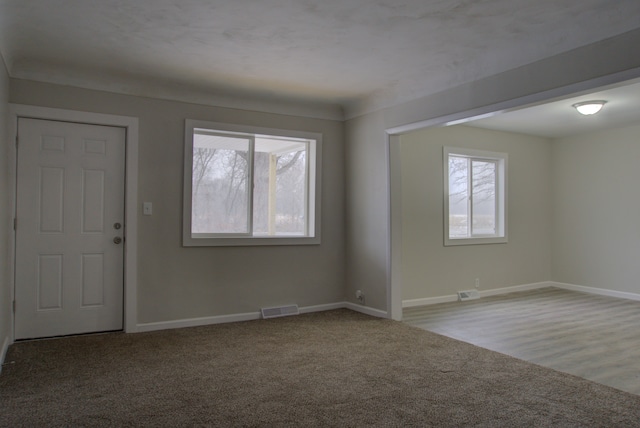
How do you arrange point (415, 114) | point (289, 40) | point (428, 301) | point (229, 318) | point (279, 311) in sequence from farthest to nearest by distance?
point (428, 301) → point (279, 311) → point (229, 318) → point (415, 114) → point (289, 40)

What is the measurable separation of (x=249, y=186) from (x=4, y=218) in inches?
88.2

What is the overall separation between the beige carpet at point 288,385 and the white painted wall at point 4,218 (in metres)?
0.25

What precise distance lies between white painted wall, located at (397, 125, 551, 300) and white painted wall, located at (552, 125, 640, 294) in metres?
0.21

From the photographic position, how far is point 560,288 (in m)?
7.16

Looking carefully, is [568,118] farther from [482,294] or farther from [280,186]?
[280,186]

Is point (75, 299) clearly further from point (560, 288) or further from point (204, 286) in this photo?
point (560, 288)

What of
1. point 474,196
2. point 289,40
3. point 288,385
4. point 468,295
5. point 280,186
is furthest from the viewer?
point 474,196

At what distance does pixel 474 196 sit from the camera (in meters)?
6.54

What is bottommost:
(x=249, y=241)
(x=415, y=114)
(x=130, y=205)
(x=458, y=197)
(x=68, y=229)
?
(x=249, y=241)

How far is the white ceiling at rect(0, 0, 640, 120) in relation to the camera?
2861 mm

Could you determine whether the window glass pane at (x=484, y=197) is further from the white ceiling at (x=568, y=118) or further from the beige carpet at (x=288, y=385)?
the beige carpet at (x=288, y=385)

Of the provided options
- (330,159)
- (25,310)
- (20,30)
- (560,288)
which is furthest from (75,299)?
(560,288)

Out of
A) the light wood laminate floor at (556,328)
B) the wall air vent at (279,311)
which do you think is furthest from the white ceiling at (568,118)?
the wall air vent at (279,311)

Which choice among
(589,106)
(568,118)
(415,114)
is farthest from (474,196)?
(415,114)
